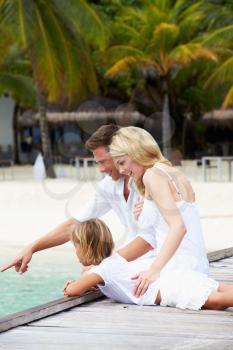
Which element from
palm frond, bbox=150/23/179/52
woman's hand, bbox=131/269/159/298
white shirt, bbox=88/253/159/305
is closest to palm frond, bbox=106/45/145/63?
palm frond, bbox=150/23/179/52

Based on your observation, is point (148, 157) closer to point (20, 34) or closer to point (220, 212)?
point (220, 212)

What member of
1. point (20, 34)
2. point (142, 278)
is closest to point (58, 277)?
point (142, 278)

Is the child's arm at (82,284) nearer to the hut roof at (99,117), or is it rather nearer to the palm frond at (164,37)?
the palm frond at (164,37)

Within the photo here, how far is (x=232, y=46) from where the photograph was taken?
25578 millimetres

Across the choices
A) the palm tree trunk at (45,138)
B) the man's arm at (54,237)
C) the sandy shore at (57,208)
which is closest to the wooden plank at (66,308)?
the man's arm at (54,237)

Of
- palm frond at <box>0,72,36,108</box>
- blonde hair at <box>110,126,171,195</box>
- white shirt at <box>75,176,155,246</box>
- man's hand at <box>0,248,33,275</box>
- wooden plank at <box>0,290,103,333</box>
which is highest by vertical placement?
palm frond at <box>0,72,36,108</box>

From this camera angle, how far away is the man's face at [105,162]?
174 inches

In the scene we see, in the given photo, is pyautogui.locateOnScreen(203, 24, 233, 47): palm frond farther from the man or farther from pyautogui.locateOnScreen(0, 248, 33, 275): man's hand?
pyautogui.locateOnScreen(0, 248, 33, 275): man's hand

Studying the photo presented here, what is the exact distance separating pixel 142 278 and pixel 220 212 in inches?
428

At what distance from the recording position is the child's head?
425cm

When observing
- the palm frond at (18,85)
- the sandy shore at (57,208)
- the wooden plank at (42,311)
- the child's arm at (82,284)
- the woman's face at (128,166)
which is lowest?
the sandy shore at (57,208)

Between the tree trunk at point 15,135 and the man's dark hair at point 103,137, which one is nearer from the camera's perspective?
the man's dark hair at point 103,137

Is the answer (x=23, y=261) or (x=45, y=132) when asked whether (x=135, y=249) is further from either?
(x=45, y=132)

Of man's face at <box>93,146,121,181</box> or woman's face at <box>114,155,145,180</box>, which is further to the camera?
man's face at <box>93,146,121,181</box>
